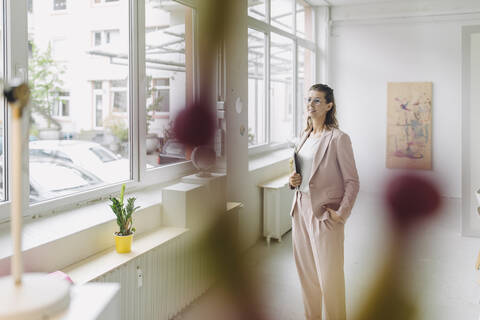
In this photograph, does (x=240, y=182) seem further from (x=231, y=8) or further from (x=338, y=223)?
(x=338, y=223)

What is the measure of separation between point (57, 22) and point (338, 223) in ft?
6.89

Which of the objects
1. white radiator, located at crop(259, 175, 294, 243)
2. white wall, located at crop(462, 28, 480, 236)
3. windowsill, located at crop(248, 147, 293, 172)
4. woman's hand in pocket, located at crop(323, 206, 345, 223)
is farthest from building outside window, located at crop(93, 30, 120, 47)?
white wall, located at crop(462, 28, 480, 236)

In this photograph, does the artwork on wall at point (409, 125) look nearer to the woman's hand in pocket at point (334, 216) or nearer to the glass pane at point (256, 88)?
the glass pane at point (256, 88)

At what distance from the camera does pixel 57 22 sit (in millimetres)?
2807

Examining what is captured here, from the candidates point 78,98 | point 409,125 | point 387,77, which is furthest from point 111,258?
point 387,77

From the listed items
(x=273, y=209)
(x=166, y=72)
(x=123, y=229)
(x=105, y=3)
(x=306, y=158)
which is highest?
(x=105, y=3)

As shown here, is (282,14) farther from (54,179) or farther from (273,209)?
(54,179)

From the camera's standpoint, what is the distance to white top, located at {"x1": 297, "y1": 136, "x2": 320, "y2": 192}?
269 cm

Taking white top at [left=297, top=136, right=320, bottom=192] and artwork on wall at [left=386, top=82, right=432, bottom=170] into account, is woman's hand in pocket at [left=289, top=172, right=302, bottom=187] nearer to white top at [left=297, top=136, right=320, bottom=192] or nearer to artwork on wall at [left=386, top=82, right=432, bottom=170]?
white top at [left=297, top=136, right=320, bottom=192]

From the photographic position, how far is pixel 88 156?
3.15 meters

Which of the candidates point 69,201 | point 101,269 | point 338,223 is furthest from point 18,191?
point 69,201

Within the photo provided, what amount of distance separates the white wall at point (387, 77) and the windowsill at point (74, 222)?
219 inches

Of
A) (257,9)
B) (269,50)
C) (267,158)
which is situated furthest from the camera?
(269,50)

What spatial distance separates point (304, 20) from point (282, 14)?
142 cm
